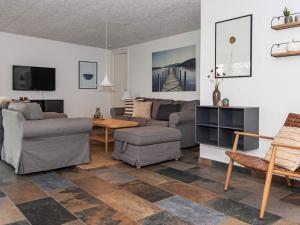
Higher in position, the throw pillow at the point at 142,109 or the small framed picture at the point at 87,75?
the small framed picture at the point at 87,75

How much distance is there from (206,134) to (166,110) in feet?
5.87

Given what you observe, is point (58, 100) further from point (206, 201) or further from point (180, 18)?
point (206, 201)

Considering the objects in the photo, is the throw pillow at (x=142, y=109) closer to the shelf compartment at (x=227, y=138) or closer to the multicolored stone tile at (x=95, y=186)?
the shelf compartment at (x=227, y=138)

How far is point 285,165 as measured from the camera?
93.4 inches

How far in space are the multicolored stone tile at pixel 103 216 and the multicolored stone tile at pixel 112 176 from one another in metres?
0.74

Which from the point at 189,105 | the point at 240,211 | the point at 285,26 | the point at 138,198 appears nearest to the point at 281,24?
the point at 285,26

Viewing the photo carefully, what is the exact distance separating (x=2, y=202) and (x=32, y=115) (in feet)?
3.75

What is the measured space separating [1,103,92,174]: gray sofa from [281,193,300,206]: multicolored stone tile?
2446 mm

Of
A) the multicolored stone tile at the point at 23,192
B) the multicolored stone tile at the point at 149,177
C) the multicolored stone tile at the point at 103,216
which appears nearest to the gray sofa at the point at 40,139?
the multicolored stone tile at the point at 23,192

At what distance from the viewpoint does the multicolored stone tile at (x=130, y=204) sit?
87.4 inches

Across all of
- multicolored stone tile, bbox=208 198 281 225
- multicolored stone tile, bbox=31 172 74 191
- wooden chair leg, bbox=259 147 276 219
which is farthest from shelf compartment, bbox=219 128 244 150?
multicolored stone tile, bbox=31 172 74 191

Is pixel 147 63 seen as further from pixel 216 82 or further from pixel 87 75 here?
pixel 216 82

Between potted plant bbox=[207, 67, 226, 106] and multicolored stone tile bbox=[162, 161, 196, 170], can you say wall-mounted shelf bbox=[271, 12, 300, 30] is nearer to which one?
potted plant bbox=[207, 67, 226, 106]

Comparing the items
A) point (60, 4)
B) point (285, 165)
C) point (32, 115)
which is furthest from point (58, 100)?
point (285, 165)
